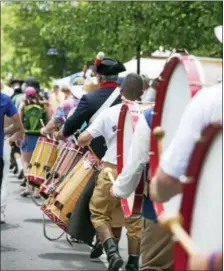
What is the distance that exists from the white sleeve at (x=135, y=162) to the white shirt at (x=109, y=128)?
2673mm

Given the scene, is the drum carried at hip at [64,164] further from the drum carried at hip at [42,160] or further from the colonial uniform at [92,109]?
the drum carried at hip at [42,160]

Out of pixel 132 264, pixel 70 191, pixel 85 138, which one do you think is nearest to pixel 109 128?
pixel 85 138

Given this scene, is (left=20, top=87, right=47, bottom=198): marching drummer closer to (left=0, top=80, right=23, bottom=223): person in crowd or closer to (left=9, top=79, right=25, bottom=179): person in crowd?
(left=9, top=79, right=25, bottom=179): person in crowd

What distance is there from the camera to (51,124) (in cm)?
1154

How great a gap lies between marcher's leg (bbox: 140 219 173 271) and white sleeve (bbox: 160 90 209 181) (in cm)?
251

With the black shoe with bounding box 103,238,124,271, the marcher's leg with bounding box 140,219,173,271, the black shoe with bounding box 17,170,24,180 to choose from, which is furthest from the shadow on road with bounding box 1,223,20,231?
the black shoe with bounding box 17,170,24,180

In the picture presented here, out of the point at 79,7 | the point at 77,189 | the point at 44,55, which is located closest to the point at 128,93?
the point at 77,189

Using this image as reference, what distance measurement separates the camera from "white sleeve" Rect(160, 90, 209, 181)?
332cm

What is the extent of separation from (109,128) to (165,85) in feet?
12.8

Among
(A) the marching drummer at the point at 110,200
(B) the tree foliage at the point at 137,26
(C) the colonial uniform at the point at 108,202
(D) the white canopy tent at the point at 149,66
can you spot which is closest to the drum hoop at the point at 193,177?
(A) the marching drummer at the point at 110,200

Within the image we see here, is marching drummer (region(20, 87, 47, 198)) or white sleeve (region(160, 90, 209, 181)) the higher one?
white sleeve (region(160, 90, 209, 181))

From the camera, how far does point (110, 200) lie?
27.5ft

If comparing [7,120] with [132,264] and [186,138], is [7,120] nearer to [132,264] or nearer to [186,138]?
[132,264]

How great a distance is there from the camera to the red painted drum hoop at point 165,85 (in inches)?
148
